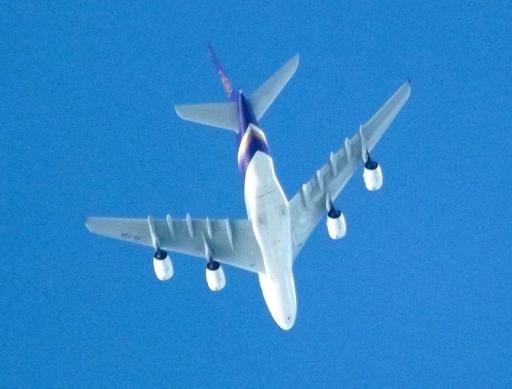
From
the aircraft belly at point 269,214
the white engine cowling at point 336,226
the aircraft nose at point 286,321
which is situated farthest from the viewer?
the aircraft nose at point 286,321

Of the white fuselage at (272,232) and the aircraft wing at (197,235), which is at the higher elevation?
the aircraft wing at (197,235)

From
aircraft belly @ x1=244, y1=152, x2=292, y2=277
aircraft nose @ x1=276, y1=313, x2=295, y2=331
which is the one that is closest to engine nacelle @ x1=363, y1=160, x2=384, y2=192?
aircraft belly @ x1=244, y1=152, x2=292, y2=277

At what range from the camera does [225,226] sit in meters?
85.8

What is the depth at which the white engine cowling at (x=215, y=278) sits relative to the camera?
277 feet

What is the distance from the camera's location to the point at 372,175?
8300 cm

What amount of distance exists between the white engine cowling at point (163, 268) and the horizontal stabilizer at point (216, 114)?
33.2ft

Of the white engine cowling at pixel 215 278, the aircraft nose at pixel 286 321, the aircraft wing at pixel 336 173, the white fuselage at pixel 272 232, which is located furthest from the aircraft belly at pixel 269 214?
the aircraft wing at pixel 336 173

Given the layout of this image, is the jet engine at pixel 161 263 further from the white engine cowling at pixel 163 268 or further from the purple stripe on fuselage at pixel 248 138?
the purple stripe on fuselage at pixel 248 138

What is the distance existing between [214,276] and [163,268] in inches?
138

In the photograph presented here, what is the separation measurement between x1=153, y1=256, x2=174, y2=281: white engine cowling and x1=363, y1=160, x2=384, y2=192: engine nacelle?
14.5 metres

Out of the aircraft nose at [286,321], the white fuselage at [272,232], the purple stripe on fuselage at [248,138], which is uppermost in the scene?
the purple stripe on fuselage at [248,138]

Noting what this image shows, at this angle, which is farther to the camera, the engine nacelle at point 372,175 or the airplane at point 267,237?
the engine nacelle at point 372,175

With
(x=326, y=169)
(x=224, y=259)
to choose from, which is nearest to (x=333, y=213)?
(x=326, y=169)

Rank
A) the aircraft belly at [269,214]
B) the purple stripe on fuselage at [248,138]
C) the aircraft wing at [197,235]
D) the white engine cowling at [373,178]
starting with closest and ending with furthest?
the aircraft belly at [269,214] < the purple stripe on fuselage at [248,138] < the white engine cowling at [373,178] < the aircraft wing at [197,235]
